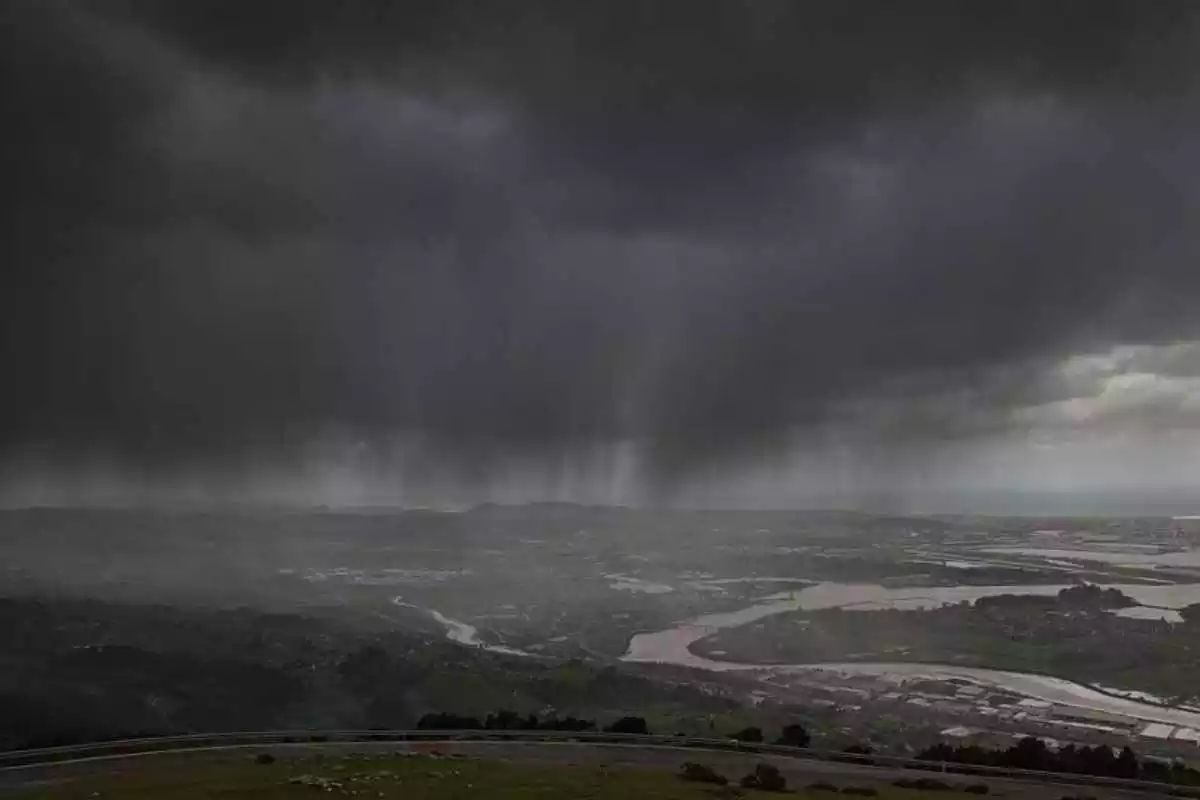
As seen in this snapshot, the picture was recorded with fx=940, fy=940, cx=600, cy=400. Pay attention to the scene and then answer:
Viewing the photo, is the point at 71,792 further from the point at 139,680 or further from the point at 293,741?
the point at 139,680

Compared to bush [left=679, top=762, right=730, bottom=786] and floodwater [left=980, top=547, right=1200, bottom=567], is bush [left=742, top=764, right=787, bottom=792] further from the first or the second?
floodwater [left=980, top=547, right=1200, bottom=567]

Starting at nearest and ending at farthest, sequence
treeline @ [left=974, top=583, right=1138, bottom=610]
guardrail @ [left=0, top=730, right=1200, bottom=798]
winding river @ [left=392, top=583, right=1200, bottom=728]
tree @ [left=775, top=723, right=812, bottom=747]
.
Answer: guardrail @ [left=0, top=730, right=1200, bottom=798] < tree @ [left=775, top=723, right=812, bottom=747] < winding river @ [left=392, top=583, right=1200, bottom=728] < treeline @ [left=974, top=583, right=1138, bottom=610]

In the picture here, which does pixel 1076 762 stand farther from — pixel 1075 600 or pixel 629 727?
pixel 1075 600

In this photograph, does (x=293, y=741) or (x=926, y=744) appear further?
(x=926, y=744)

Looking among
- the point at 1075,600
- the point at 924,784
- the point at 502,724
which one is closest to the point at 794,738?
the point at 924,784

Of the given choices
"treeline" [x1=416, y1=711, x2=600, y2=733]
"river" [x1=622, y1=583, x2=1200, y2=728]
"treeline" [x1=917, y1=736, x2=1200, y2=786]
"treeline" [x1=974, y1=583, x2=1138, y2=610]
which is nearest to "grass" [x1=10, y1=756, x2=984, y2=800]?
"treeline" [x1=917, y1=736, x2=1200, y2=786]

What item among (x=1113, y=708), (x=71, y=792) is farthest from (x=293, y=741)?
(x=1113, y=708)

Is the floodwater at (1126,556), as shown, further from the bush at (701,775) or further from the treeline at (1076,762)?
the bush at (701,775)

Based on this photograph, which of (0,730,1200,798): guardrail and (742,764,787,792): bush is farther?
(0,730,1200,798): guardrail
